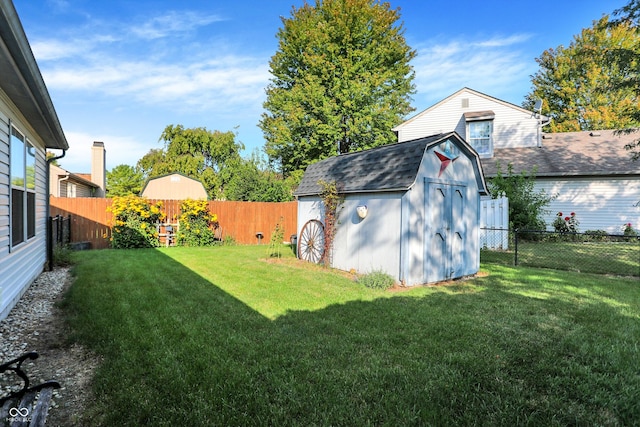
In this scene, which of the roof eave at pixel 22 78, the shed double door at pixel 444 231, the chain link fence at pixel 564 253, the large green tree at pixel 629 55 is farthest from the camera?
the chain link fence at pixel 564 253

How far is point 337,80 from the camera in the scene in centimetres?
1861

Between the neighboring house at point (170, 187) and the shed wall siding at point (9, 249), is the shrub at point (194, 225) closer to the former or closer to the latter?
the shed wall siding at point (9, 249)

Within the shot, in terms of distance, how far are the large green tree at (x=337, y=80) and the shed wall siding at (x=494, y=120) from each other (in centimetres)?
276

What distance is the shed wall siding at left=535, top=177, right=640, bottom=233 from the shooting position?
44.7ft

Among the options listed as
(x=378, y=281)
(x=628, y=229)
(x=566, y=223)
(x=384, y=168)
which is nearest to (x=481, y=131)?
(x=566, y=223)

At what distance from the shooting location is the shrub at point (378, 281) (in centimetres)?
609

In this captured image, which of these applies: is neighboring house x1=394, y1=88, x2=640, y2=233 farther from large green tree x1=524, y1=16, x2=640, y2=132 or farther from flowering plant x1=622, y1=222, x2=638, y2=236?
large green tree x1=524, y1=16, x2=640, y2=132

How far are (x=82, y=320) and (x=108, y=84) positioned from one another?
30.2 ft

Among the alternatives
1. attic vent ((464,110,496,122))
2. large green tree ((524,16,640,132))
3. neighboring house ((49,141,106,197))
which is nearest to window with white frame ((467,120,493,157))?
attic vent ((464,110,496,122))

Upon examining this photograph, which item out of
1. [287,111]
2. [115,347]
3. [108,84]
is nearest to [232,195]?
[287,111]

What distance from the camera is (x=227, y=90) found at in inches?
520

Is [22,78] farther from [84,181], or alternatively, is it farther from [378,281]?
[84,181]

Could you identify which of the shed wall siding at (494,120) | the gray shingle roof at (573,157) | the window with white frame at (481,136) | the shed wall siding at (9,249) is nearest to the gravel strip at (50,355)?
the shed wall siding at (9,249)

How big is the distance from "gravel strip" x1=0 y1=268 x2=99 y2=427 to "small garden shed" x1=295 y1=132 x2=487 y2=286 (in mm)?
4948
